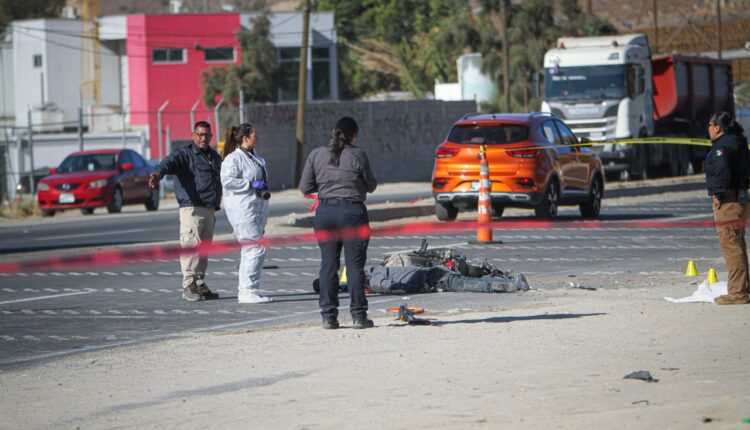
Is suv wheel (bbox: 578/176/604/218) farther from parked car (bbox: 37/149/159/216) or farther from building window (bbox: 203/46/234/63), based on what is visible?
building window (bbox: 203/46/234/63)

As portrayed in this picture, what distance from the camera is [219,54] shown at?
67.8 meters

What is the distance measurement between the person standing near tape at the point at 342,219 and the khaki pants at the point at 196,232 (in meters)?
3.08

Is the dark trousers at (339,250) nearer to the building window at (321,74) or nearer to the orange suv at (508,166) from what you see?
the orange suv at (508,166)

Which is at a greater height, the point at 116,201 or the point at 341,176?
the point at 341,176

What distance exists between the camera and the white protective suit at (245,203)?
14078mm

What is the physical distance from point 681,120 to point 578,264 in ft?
88.7

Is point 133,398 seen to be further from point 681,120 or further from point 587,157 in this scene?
point 681,120

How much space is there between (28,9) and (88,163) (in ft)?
252

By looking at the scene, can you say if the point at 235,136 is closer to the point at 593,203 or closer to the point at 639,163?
the point at 593,203

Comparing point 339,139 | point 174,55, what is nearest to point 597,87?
point 339,139

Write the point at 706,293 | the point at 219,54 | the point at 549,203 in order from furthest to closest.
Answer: the point at 219,54 < the point at 549,203 < the point at 706,293

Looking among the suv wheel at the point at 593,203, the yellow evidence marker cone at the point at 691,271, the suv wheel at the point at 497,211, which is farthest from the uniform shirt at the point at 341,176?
the suv wheel at the point at 593,203

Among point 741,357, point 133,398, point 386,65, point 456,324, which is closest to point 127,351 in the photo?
point 133,398

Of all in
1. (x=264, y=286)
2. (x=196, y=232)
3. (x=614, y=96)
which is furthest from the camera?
(x=614, y=96)
